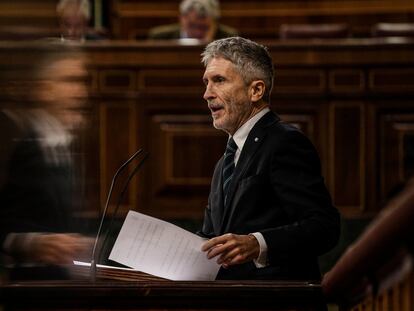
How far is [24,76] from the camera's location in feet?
4.44

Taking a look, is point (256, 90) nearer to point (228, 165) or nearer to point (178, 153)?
point (228, 165)

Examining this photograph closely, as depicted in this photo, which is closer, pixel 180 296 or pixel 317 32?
pixel 180 296

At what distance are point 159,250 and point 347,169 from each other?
12.5 feet

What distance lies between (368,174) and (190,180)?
3.62 feet

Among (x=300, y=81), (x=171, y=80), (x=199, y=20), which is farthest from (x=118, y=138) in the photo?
(x=199, y=20)

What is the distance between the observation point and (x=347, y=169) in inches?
244

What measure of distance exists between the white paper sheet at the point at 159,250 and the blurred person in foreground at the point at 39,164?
0.56 feet

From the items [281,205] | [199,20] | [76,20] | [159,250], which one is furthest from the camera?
[199,20]

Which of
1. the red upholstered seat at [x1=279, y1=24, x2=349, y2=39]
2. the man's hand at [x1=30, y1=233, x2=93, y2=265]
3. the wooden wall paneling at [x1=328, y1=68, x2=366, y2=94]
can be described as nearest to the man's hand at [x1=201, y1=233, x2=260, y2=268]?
the man's hand at [x1=30, y1=233, x2=93, y2=265]

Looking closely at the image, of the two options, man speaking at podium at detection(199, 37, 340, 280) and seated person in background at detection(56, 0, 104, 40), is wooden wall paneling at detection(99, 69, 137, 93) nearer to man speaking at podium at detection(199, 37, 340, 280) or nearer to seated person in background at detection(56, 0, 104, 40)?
seated person in background at detection(56, 0, 104, 40)

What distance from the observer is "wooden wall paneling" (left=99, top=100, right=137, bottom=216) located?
632 centimetres

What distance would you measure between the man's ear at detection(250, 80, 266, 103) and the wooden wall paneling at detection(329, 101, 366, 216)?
3.34m

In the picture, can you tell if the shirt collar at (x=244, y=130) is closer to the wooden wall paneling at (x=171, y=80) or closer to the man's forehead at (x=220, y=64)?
the man's forehead at (x=220, y=64)

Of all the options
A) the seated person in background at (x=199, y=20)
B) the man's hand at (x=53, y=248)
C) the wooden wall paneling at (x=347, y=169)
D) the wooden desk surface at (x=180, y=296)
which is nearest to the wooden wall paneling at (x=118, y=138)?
the seated person in background at (x=199, y=20)
